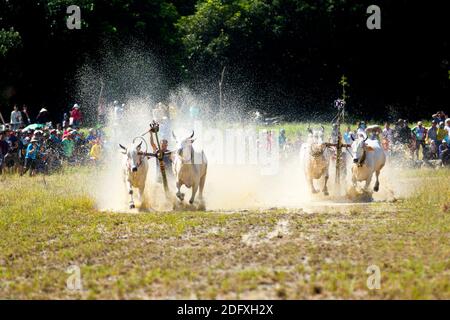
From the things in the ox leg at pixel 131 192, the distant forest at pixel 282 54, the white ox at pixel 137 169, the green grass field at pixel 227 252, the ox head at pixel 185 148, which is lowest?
the green grass field at pixel 227 252

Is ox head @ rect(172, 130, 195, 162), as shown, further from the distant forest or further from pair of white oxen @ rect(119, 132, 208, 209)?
the distant forest

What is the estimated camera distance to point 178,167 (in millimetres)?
21359

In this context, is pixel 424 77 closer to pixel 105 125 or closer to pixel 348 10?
pixel 348 10

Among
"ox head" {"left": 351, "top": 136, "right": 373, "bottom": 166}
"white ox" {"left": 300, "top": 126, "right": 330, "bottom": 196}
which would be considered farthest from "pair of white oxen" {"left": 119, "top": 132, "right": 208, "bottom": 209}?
"ox head" {"left": 351, "top": 136, "right": 373, "bottom": 166}

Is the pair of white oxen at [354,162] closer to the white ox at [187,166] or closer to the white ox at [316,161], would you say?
the white ox at [316,161]

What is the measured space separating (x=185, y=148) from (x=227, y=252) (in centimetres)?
672

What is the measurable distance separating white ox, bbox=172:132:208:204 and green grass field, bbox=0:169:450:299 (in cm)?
121

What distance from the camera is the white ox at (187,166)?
69.4 ft

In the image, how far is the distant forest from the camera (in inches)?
2029

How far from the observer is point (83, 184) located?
27141 mm

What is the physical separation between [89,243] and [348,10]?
129 feet

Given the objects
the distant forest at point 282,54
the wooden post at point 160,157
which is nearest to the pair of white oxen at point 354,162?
the wooden post at point 160,157

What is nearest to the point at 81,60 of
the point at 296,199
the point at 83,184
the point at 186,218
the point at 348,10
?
the point at 348,10

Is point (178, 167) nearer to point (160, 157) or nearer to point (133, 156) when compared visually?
point (160, 157)
